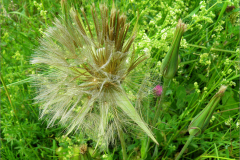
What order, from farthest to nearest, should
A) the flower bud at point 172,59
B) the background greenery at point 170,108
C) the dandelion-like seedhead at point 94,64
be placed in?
the background greenery at point 170,108
the dandelion-like seedhead at point 94,64
the flower bud at point 172,59

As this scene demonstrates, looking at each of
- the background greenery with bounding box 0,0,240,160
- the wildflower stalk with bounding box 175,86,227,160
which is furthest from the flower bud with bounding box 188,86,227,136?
the background greenery with bounding box 0,0,240,160

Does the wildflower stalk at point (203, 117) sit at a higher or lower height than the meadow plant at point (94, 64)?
lower

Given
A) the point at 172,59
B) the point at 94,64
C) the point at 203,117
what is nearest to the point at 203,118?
the point at 203,117

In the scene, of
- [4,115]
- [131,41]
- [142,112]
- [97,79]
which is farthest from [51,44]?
[4,115]

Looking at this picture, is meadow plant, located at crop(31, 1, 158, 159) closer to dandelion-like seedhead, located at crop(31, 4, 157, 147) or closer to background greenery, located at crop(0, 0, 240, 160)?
dandelion-like seedhead, located at crop(31, 4, 157, 147)

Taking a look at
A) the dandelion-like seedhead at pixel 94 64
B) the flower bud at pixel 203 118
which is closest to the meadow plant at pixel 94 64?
the dandelion-like seedhead at pixel 94 64

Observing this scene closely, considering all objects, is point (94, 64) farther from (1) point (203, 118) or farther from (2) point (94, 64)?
(1) point (203, 118)

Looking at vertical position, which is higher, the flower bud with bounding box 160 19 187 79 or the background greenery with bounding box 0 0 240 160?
the flower bud with bounding box 160 19 187 79

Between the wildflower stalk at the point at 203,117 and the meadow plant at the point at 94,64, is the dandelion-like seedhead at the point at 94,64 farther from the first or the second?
the wildflower stalk at the point at 203,117
